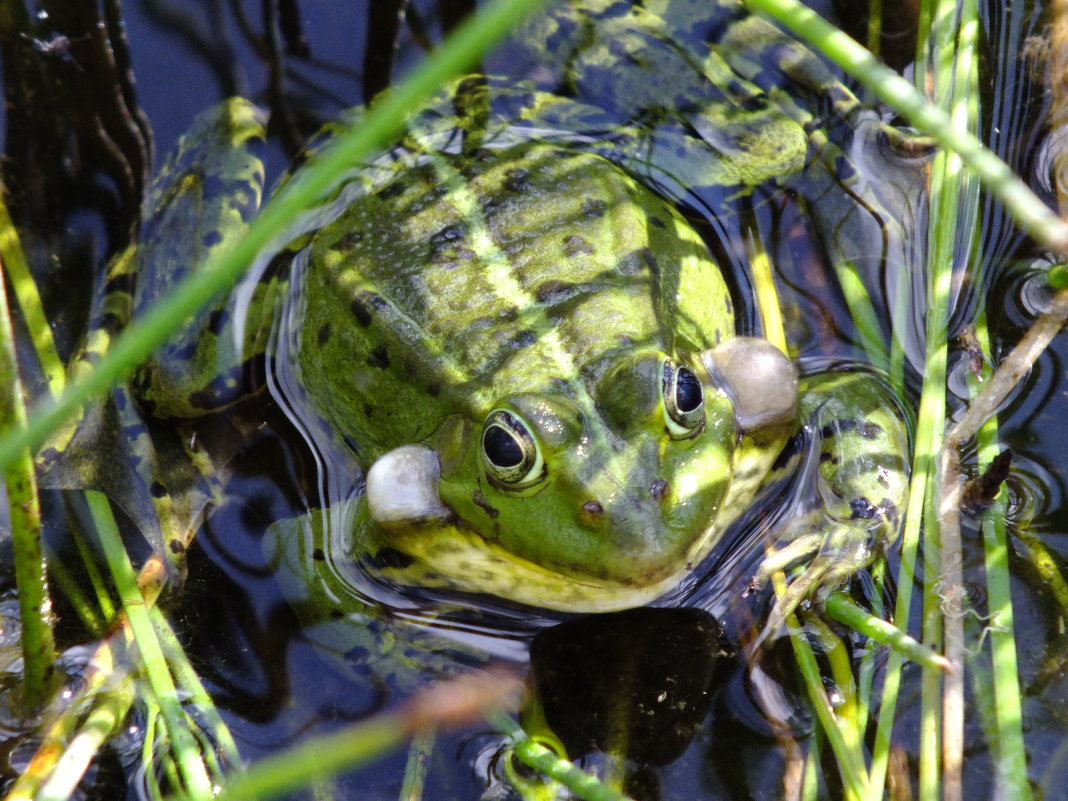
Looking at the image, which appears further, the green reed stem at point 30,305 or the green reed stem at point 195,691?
the green reed stem at point 30,305

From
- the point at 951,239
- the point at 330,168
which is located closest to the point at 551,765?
the point at 330,168

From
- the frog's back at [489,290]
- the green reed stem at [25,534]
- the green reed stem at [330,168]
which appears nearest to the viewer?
the green reed stem at [330,168]

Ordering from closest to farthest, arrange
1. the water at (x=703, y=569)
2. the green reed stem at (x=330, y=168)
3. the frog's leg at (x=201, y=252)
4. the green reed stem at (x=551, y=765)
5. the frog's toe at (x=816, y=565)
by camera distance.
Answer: the green reed stem at (x=330, y=168), the green reed stem at (x=551, y=765), the water at (x=703, y=569), the frog's toe at (x=816, y=565), the frog's leg at (x=201, y=252)

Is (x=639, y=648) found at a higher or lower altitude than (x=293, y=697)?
higher

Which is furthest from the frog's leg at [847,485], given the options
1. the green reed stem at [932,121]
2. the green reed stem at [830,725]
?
the green reed stem at [932,121]

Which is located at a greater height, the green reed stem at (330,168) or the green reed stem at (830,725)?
the green reed stem at (330,168)

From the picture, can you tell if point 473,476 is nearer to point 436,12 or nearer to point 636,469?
point 636,469

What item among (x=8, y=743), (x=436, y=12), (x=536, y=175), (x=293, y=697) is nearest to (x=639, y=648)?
(x=293, y=697)

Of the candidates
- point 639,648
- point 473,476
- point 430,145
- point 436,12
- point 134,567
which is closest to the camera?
point 473,476

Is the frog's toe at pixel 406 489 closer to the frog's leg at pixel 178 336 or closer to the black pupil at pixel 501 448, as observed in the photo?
the black pupil at pixel 501 448
